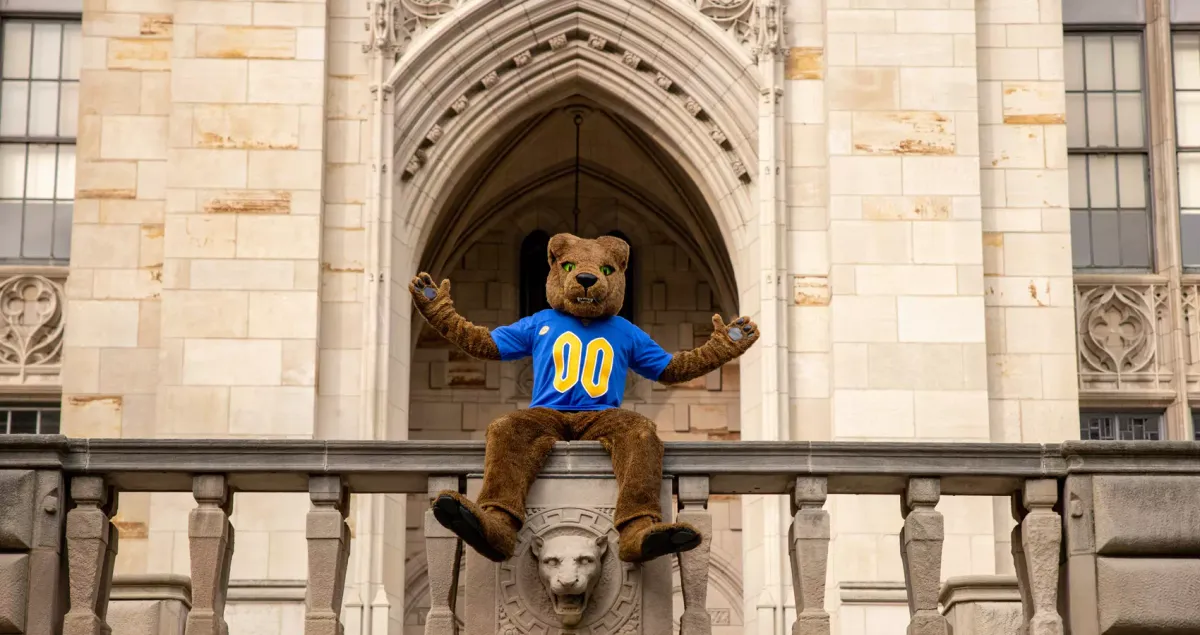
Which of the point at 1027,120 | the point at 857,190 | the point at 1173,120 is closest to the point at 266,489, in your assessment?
the point at 857,190

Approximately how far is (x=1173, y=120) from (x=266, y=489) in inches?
368

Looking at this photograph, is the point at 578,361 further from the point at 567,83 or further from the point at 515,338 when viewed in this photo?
the point at 567,83

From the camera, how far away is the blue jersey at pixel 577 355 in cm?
1129

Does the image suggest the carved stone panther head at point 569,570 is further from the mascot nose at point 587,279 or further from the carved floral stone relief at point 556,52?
the carved floral stone relief at point 556,52

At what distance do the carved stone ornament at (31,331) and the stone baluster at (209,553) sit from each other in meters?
6.44

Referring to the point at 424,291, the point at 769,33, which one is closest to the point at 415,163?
the point at 769,33

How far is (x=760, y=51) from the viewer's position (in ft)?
55.0

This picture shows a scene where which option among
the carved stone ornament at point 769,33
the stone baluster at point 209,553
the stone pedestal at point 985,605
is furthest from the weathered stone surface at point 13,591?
the carved stone ornament at point 769,33

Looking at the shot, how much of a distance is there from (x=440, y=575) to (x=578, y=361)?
133 centimetres

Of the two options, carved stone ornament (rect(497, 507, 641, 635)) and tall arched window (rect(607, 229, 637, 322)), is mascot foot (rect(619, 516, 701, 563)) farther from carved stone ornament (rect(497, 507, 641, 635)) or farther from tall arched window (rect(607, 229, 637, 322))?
tall arched window (rect(607, 229, 637, 322))

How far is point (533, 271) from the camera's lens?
21.0 m

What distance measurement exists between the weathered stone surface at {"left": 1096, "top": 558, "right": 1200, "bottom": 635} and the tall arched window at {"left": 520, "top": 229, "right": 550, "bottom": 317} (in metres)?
10.6

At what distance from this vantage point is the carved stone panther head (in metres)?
10.6

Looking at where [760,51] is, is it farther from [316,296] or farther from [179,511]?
[179,511]
